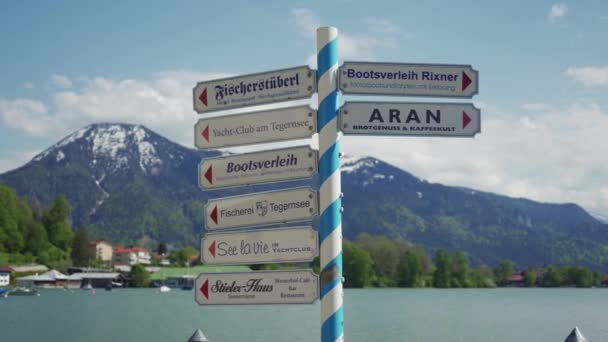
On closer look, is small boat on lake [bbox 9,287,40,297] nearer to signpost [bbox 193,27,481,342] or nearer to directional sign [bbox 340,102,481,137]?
signpost [bbox 193,27,481,342]

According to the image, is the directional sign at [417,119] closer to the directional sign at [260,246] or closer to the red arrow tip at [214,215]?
the directional sign at [260,246]

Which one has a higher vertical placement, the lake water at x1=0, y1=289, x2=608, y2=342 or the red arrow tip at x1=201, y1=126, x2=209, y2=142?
the red arrow tip at x1=201, y1=126, x2=209, y2=142

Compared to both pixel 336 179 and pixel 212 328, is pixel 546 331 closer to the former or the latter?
pixel 212 328

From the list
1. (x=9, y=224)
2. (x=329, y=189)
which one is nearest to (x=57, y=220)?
(x=9, y=224)

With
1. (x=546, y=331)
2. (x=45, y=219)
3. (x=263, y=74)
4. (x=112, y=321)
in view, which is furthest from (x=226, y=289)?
(x=45, y=219)

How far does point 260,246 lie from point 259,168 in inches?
34.0

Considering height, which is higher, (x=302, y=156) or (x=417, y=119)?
(x=417, y=119)

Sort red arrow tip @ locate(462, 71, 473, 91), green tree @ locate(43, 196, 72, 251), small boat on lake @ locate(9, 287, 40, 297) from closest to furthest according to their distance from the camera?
red arrow tip @ locate(462, 71, 473, 91), small boat on lake @ locate(9, 287, 40, 297), green tree @ locate(43, 196, 72, 251)

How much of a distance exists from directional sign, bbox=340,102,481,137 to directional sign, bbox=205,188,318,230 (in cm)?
98

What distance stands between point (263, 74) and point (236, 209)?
1.55m

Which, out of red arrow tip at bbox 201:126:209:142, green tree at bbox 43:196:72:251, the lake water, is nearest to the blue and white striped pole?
red arrow tip at bbox 201:126:209:142

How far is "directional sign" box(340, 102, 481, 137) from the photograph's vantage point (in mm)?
8422

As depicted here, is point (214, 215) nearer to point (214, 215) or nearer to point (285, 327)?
point (214, 215)

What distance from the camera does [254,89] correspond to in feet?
28.5
